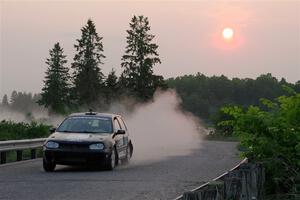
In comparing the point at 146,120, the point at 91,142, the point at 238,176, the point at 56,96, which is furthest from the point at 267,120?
the point at 56,96

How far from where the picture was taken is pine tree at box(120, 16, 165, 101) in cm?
9225

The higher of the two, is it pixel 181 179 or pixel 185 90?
pixel 185 90

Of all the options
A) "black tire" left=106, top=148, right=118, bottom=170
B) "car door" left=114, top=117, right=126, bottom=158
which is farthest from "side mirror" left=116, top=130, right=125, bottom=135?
"black tire" left=106, top=148, right=118, bottom=170

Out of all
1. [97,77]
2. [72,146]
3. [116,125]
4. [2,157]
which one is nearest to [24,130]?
[2,157]

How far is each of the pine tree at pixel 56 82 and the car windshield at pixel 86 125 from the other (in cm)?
7603

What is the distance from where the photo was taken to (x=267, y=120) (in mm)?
11477

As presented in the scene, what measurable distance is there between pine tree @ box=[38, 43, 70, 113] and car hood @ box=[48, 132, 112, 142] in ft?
253

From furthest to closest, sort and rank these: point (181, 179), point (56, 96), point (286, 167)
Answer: point (56, 96)
point (181, 179)
point (286, 167)

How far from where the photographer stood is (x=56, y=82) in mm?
97188

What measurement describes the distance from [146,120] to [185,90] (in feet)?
299

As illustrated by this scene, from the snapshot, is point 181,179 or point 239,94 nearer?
point 181,179

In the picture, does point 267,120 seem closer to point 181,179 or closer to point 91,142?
point 181,179

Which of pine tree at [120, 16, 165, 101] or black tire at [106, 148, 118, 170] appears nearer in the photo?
black tire at [106, 148, 118, 170]

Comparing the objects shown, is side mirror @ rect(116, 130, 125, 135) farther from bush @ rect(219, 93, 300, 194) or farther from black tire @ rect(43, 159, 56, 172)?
bush @ rect(219, 93, 300, 194)
